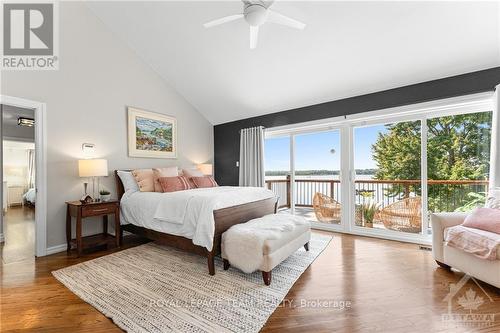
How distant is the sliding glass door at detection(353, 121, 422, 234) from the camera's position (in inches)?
143

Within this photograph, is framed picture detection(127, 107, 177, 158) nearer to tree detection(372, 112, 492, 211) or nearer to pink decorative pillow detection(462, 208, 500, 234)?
tree detection(372, 112, 492, 211)

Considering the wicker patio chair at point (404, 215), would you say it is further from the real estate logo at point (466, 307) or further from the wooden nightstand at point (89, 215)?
the wooden nightstand at point (89, 215)

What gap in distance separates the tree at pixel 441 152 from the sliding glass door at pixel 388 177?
0.01 meters

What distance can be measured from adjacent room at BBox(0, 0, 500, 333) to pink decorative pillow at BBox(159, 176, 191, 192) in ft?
0.20

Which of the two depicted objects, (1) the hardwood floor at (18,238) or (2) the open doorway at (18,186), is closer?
(1) the hardwood floor at (18,238)

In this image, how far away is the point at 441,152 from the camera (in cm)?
346

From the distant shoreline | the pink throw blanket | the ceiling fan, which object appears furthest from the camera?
the distant shoreline

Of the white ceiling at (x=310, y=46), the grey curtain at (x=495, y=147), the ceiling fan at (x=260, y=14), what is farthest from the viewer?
the grey curtain at (x=495, y=147)

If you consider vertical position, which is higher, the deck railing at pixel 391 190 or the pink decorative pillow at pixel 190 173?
the pink decorative pillow at pixel 190 173

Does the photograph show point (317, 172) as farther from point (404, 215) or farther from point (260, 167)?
point (404, 215)

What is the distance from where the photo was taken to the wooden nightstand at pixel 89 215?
2.99m

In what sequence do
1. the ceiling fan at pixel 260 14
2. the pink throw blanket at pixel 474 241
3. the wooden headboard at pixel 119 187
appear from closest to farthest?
the pink throw blanket at pixel 474 241, the ceiling fan at pixel 260 14, the wooden headboard at pixel 119 187

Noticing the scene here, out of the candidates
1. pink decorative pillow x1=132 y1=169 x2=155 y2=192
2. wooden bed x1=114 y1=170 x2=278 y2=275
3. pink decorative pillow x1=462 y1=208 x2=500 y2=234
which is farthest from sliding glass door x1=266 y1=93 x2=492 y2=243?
pink decorative pillow x1=132 y1=169 x2=155 y2=192

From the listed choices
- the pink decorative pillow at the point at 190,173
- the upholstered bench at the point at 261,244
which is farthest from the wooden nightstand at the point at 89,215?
the upholstered bench at the point at 261,244
